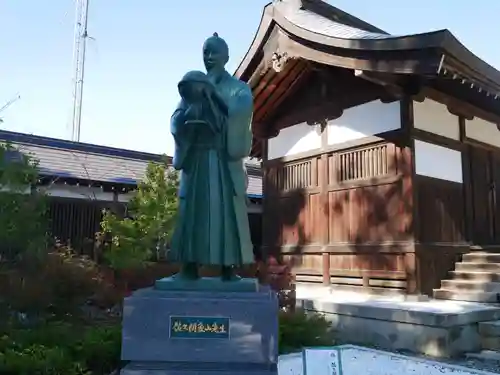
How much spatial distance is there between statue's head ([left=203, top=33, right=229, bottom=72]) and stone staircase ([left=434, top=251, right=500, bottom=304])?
Answer: 585 centimetres

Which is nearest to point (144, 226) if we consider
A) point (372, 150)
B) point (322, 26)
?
point (372, 150)

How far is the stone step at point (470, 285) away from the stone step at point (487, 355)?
1.41m

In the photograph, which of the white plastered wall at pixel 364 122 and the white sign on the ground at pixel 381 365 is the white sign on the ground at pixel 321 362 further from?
the white plastered wall at pixel 364 122

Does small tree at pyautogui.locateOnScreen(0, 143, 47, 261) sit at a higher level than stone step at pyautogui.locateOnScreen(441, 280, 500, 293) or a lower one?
higher

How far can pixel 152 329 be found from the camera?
342 cm

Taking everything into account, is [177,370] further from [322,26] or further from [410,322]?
[322,26]

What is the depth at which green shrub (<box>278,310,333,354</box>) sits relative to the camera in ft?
19.9

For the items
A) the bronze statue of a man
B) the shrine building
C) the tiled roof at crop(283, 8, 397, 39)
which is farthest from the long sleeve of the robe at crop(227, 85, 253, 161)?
the tiled roof at crop(283, 8, 397, 39)

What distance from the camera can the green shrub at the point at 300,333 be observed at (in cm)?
607

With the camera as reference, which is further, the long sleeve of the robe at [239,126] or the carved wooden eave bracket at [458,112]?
the carved wooden eave bracket at [458,112]

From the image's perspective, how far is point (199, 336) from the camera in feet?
11.3

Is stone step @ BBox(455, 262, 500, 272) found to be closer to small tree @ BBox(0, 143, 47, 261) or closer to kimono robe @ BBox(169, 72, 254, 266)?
kimono robe @ BBox(169, 72, 254, 266)

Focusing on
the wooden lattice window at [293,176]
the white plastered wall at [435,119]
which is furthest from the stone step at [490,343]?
the wooden lattice window at [293,176]

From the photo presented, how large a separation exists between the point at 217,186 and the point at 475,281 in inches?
234
